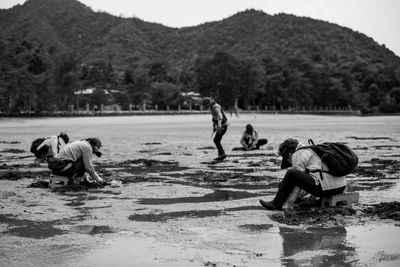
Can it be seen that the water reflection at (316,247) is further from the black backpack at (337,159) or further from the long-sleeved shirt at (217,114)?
the long-sleeved shirt at (217,114)

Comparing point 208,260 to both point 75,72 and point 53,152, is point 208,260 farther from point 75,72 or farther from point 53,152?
point 75,72

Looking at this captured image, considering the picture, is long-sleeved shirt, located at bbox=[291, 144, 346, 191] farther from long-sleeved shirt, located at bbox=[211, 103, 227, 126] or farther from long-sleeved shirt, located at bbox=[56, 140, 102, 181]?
long-sleeved shirt, located at bbox=[211, 103, 227, 126]

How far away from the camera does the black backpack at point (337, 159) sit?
8.05 meters

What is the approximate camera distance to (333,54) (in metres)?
172

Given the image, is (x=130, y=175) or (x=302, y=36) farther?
(x=302, y=36)

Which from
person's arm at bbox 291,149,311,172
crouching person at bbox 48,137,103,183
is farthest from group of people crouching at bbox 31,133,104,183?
person's arm at bbox 291,149,311,172

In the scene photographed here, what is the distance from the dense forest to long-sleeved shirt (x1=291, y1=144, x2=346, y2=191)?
56587mm

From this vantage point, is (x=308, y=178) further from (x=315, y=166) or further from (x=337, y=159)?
(x=337, y=159)

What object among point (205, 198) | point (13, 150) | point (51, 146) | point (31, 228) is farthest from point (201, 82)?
point (31, 228)

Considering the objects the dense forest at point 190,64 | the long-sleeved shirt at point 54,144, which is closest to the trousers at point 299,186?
the long-sleeved shirt at point 54,144

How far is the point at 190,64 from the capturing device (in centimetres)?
15775

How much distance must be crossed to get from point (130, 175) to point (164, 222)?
5.92 meters

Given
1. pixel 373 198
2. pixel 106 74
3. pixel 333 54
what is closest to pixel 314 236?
pixel 373 198

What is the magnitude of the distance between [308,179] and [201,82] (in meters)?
104
